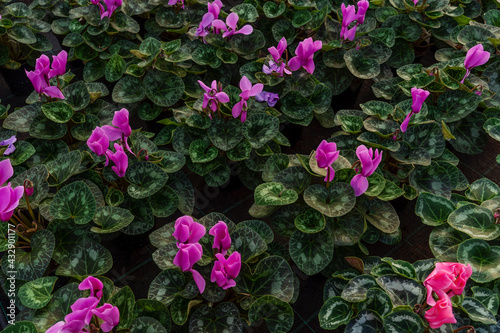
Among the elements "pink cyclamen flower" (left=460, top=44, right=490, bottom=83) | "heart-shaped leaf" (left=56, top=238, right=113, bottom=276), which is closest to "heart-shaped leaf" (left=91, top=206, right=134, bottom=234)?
"heart-shaped leaf" (left=56, top=238, right=113, bottom=276)

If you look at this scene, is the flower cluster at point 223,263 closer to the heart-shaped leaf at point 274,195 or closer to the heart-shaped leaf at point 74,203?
the heart-shaped leaf at point 274,195

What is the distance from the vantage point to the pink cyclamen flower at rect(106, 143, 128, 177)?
1.79 metres

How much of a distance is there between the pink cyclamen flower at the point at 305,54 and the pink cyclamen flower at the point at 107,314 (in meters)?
1.51

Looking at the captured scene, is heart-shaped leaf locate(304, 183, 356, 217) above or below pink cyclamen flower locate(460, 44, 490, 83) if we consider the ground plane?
below

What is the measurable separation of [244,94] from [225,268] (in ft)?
2.83

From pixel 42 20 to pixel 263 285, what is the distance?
276 centimetres

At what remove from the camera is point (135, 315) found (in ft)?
5.09

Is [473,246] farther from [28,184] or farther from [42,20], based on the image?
[42,20]

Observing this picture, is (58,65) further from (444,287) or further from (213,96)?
Answer: (444,287)

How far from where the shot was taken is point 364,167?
1.68 meters

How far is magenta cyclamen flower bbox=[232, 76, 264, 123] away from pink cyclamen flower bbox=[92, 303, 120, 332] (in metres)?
1.11

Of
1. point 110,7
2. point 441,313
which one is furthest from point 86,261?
point 110,7

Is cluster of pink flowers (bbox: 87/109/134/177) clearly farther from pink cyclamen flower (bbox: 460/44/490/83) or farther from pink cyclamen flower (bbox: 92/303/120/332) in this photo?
pink cyclamen flower (bbox: 460/44/490/83)

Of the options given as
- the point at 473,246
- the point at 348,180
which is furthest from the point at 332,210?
the point at 473,246
